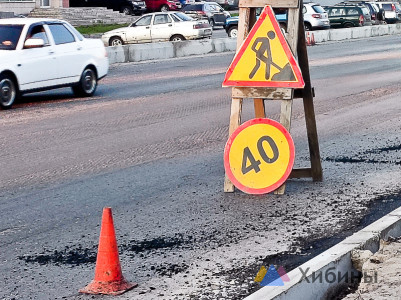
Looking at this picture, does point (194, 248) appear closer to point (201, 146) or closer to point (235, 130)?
point (235, 130)

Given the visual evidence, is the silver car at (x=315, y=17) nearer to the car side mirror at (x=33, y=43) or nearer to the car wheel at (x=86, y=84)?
the car wheel at (x=86, y=84)

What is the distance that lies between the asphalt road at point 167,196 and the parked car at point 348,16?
4280cm

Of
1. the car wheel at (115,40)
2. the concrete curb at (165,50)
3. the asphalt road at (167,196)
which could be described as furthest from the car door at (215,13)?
the asphalt road at (167,196)

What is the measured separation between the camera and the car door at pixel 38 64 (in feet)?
57.0

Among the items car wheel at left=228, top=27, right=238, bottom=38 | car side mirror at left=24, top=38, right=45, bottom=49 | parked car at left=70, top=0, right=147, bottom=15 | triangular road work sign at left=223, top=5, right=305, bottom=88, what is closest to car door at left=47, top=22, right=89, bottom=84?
car side mirror at left=24, top=38, right=45, bottom=49

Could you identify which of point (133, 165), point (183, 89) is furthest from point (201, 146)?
point (183, 89)

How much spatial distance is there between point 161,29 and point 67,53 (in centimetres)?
2238

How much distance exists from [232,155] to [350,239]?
260cm

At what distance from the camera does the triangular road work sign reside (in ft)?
28.5

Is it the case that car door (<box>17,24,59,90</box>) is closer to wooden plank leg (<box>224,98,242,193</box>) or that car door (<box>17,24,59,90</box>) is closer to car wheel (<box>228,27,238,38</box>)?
wooden plank leg (<box>224,98,242,193</box>)

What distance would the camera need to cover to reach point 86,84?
19031mm

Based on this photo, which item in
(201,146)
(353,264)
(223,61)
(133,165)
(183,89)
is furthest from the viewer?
(223,61)

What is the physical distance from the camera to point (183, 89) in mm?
20172

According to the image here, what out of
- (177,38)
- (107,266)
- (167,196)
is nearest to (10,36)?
(167,196)
